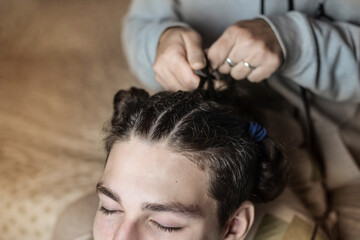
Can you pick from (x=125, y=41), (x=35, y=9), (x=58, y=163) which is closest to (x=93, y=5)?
(x=35, y=9)

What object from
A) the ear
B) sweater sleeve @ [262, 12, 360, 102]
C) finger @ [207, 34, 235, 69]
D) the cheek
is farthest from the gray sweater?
the cheek

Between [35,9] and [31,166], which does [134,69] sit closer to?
[31,166]

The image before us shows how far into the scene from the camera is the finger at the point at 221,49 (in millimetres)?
912

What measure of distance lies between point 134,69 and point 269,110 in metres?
0.37

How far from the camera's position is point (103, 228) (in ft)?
2.67

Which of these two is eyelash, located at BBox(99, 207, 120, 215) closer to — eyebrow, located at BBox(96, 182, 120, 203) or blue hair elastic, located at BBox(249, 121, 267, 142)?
eyebrow, located at BBox(96, 182, 120, 203)

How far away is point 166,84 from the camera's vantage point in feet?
3.26

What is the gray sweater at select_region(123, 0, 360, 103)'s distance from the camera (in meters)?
0.98

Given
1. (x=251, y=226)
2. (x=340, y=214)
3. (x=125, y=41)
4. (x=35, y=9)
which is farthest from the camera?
(x=35, y=9)

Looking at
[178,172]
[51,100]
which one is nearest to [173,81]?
[178,172]

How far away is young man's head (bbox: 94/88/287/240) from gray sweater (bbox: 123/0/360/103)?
0.21 metres

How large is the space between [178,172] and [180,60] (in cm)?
25

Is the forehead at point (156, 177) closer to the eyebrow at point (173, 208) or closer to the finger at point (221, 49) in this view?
the eyebrow at point (173, 208)

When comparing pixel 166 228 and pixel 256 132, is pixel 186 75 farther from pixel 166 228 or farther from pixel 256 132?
pixel 166 228
